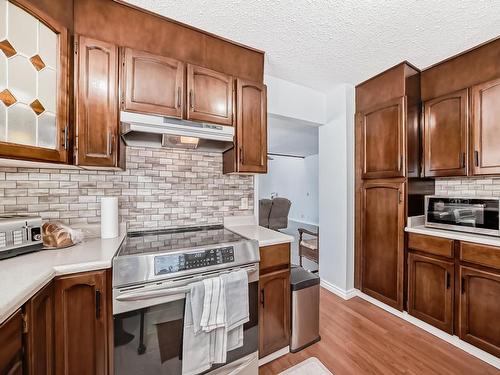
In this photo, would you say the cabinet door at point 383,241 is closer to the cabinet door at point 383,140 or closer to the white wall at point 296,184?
the cabinet door at point 383,140

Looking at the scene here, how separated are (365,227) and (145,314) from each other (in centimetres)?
236

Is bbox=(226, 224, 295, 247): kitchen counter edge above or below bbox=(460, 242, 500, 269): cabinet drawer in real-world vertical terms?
above

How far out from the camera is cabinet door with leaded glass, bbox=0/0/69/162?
3.62 ft

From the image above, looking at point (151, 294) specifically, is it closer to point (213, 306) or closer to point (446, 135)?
point (213, 306)

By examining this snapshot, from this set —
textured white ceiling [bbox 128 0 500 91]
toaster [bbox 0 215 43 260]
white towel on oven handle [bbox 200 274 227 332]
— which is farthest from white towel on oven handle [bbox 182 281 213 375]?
textured white ceiling [bbox 128 0 500 91]

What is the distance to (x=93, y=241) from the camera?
5.13 ft

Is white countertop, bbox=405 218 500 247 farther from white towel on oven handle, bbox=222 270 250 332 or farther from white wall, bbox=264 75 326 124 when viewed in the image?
white towel on oven handle, bbox=222 270 250 332

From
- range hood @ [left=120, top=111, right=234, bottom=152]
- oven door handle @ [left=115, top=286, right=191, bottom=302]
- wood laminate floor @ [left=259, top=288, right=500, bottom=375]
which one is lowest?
wood laminate floor @ [left=259, top=288, right=500, bottom=375]

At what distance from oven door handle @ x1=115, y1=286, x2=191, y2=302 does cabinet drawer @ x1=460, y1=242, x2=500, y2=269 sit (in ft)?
6.90

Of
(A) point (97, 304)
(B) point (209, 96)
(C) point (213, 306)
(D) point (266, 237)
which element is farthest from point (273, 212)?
(A) point (97, 304)

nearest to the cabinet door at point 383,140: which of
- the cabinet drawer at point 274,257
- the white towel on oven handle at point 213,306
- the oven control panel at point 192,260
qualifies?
the cabinet drawer at point 274,257

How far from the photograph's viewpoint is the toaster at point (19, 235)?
3.75 ft

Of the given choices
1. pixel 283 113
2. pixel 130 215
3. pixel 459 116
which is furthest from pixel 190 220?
pixel 459 116

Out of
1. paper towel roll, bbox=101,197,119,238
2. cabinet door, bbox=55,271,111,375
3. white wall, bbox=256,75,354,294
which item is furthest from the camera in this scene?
white wall, bbox=256,75,354,294
